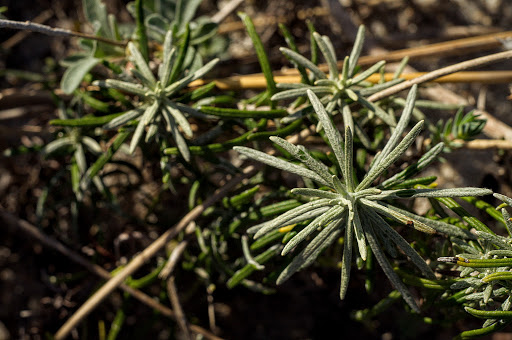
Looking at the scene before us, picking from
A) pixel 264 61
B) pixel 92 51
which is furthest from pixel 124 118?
pixel 264 61

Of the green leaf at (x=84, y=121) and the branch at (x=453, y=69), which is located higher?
the green leaf at (x=84, y=121)

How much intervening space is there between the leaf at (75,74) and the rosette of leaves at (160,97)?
0.98ft

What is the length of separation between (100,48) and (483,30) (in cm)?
294

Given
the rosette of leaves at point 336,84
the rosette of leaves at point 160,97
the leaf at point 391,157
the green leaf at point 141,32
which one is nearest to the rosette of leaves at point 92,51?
the green leaf at point 141,32

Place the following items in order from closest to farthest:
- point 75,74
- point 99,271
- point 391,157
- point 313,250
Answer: point 391,157
point 313,250
point 75,74
point 99,271

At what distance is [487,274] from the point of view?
161 centimetres

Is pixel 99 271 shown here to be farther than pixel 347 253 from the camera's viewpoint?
Yes

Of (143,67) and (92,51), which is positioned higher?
(92,51)

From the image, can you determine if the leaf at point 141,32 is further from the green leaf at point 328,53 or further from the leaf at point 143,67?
the green leaf at point 328,53

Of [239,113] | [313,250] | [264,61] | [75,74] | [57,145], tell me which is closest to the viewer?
[313,250]

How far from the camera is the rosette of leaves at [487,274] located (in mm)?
1509

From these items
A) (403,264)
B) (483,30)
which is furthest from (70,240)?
(483,30)

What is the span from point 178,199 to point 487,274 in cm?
217

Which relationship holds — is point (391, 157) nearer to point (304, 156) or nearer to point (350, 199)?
point (350, 199)
